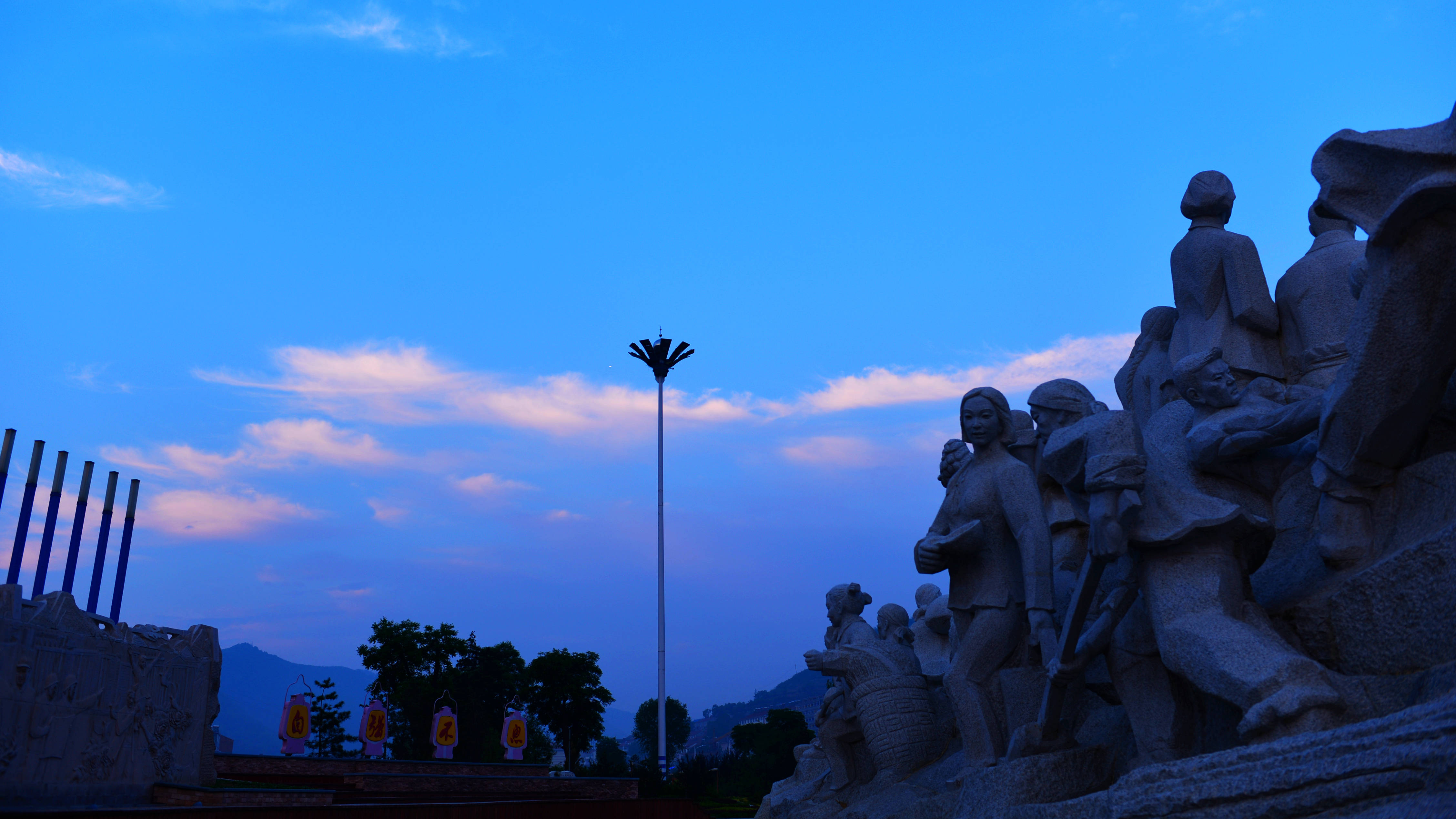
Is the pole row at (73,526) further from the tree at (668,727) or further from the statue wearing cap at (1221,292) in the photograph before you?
the tree at (668,727)

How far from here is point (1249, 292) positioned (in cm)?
658

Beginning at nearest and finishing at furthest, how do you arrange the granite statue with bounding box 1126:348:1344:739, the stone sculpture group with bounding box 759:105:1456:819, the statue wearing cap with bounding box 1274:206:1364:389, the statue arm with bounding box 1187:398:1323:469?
the stone sculpture group with bounding box 759:105:1456:819
the granite statue with bounding box 1126:348:1344:739
the statue arm with bounding box 1187:398:1323:469
the statue wearing cap with bounding box 1274:206:1364:389

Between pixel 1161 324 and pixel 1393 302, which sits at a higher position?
pixel 1161 324

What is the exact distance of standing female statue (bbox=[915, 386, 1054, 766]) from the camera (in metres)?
6.09

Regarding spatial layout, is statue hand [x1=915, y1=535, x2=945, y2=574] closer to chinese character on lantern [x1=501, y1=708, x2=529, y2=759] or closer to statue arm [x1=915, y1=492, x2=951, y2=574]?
statue arm [x1=915, y1=492, x2=951, y2=574]

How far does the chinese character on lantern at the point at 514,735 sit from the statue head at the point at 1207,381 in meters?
23.1

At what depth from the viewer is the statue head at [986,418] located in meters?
6.54

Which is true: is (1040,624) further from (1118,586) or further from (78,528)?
(78,528)

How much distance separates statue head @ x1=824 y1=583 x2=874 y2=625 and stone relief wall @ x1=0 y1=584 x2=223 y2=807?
7981mm

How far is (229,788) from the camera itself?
43.0 feet

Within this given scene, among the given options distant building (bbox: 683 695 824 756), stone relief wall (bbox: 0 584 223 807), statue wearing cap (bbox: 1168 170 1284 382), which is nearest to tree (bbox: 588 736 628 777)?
distant building (bbox: 683 695 824 756)

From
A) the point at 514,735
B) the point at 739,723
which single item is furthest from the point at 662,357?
the point at 739,723

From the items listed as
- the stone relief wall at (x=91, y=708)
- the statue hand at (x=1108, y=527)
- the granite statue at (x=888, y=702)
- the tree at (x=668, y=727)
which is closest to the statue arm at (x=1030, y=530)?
the statue hand at (x=1108, y=527)

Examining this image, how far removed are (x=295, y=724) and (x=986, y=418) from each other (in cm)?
1888
